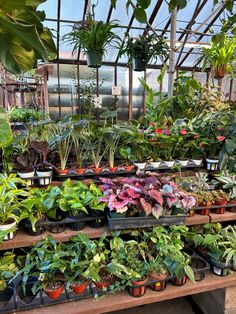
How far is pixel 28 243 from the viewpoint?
4.42 feet

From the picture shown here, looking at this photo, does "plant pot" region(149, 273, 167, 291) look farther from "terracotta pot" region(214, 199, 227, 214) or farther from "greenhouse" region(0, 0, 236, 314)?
"terracotta pot" region(214, 199, 227, 214)

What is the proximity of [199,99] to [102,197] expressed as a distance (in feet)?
5.13

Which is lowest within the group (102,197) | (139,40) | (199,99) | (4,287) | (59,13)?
(4,287)

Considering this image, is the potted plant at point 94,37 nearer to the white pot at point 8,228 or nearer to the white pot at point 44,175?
the white pot at point 44,175

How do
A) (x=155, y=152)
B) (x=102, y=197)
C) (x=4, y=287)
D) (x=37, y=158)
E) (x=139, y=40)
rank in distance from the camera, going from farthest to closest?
(x=139, y=40), (x=155, y=152), (x=37, y=158), (x=102, y=197), (x=4, y=287)

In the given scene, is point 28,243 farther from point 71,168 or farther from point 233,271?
point 233,271

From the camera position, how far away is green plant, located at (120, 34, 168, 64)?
2615mm

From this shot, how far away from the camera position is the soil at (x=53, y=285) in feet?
4.20

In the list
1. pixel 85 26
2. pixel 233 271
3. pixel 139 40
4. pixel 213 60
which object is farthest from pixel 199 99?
pixel 233 271

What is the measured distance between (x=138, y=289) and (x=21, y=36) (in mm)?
1371

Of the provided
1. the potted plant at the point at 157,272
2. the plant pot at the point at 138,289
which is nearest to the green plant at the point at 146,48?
the potted plant at the point at 157,272

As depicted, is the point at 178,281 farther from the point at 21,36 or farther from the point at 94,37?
the point at 94,37

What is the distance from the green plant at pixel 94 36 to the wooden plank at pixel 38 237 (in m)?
1.80

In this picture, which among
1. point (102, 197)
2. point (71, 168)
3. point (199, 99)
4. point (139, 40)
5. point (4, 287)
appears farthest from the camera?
point (139, 40)
